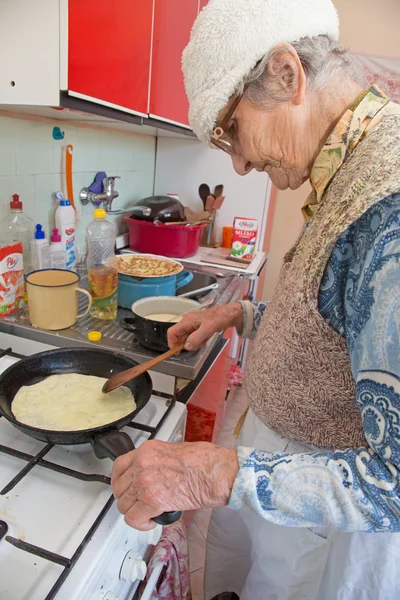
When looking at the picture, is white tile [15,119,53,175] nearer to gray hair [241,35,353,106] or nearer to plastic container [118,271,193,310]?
plastic container [118,271,193,310]

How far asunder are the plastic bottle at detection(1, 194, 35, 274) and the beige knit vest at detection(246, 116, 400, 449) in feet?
2.76

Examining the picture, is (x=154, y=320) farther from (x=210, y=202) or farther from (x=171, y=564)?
(x=210, y=202)

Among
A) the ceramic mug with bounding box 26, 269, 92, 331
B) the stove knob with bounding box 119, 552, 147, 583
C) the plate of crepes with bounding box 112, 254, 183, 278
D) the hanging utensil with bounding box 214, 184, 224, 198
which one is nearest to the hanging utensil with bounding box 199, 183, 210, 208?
the hanging utensil with bounding box 214, 184, 224, 198

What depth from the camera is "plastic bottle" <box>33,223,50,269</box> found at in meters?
1.27

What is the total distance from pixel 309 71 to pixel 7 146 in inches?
36.6

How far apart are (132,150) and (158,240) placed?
0.49 metres

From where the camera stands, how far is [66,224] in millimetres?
1407

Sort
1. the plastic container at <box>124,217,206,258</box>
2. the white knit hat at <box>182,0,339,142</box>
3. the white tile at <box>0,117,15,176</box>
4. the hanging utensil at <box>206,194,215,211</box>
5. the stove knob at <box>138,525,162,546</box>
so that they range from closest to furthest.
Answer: the white knit hat at <box>182,0,339,142</box>, the stove knob at <box>138,525,162,546</box>, the white tile at <box>0,117,15,176</box>, the plastic container at <box>124,217,206,258</box>, the hanging utensil at <box>206,194,215,211</box>

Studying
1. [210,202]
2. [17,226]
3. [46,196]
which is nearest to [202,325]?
[17,226]

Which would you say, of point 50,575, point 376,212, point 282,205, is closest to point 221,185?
point 282,205

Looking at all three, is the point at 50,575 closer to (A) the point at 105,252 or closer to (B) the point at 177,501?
(B) the point at 177,501

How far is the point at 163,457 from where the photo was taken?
1.87 feet

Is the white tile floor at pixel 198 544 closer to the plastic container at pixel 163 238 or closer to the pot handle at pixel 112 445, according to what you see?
the pot handle at pixel 112 445

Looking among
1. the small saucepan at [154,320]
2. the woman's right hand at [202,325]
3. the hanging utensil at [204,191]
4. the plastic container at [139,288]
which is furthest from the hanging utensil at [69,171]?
the hanging utensil at [204,191]
